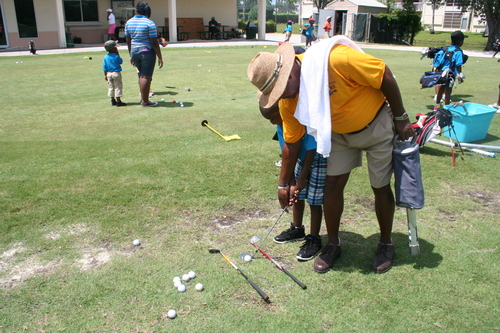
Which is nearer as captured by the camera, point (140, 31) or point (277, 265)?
point (277, 265)

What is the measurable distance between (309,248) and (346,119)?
1.16 meters

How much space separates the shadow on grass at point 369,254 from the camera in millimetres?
3203

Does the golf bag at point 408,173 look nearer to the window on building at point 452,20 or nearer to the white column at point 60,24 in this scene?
the white column at point 60,24

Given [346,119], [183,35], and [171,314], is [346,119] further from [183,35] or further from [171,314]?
[183,35]

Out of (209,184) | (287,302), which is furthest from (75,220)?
(287,302)

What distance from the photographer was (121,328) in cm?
259

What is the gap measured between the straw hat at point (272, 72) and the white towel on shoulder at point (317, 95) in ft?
0.37

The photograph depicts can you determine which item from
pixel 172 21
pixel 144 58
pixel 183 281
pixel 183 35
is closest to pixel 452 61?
pixel 144 58

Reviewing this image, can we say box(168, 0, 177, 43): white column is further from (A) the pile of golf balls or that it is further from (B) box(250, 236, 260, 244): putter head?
(A) the pile of golf balls

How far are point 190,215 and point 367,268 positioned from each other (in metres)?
1.74

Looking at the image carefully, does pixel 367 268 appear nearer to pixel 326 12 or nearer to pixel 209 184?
pixel 209 184

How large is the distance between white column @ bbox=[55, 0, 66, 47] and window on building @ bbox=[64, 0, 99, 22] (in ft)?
8.51

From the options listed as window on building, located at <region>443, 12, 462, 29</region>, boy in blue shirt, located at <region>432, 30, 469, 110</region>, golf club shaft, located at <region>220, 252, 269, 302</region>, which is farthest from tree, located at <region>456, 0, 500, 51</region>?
window on building, located at <region>443, 12, 462, 29</region>

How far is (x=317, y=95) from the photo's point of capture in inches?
102
